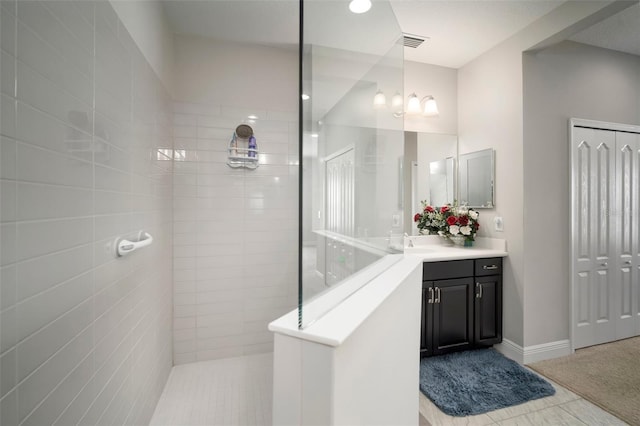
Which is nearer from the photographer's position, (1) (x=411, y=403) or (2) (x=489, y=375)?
(1) (x=411, y=403)

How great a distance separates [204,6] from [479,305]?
3.12 metres

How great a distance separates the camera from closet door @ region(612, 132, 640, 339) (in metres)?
2.58

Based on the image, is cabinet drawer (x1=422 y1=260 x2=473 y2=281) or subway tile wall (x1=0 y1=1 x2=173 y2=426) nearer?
subway tile wall (x1=0 y1=1 x2=173 y2=426)

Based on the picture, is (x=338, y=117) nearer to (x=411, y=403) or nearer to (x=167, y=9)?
(x=411, y=403)

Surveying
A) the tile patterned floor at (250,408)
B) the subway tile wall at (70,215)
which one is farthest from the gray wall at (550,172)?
the subway tile wall at (70,215)

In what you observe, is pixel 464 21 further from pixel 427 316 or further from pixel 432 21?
pixel 427 316

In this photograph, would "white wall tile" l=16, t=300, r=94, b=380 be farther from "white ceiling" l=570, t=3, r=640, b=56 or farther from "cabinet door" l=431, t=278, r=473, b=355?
"white ceiling" l=570, t=3, r=640, b=56

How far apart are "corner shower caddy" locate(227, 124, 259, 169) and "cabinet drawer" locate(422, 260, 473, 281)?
165 cm

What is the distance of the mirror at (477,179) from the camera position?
2557 mm

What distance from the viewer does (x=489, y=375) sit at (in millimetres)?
2045

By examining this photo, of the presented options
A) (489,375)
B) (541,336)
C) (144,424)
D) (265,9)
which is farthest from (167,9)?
(541,336)

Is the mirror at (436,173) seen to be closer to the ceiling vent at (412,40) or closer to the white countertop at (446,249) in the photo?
the white countertop at (446,249)

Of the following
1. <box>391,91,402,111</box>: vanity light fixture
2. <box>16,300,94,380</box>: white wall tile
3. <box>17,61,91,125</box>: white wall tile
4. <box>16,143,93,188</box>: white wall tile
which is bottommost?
<box>16,300,94,380</box>: white wall tile

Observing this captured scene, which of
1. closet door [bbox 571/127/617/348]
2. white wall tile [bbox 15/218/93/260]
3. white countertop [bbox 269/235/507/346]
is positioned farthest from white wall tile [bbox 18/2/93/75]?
closet door [bbox 571/127/617/348]
